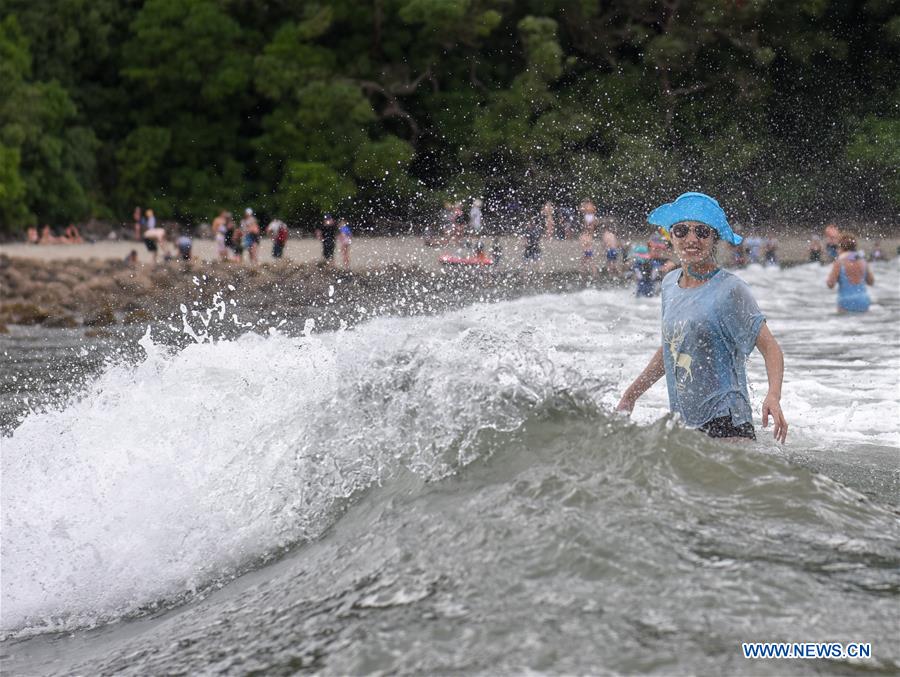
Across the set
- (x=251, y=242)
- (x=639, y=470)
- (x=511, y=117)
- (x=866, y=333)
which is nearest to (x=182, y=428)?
(x=639, y=470)

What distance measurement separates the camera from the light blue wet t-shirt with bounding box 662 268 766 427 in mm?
4801

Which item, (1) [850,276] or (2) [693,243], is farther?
(1) [850,276]

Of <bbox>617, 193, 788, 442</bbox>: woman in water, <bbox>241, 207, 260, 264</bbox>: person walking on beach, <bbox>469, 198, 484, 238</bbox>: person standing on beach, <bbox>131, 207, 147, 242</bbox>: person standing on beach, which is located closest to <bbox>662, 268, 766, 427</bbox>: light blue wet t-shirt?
<bbox>617, 193, 788, 442</bbox>: woman in water

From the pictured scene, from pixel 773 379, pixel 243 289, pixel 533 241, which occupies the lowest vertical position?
pixel 243 289

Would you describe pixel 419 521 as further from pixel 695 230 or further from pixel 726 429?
pixel 695 230

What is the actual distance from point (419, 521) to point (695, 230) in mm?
1692

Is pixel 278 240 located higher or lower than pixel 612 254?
higher

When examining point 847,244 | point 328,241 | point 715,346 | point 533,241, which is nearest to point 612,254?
point 533,241

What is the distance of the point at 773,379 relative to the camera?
188 inches

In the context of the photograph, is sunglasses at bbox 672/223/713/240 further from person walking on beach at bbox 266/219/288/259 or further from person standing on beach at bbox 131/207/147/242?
person standing on beach at bbox 131/207/147/242

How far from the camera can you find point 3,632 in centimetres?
458

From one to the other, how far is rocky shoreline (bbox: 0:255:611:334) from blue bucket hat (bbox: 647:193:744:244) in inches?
456

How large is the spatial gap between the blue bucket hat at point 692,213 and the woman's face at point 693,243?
0.07 ft

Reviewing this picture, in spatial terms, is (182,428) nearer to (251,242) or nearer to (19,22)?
(251,242)
